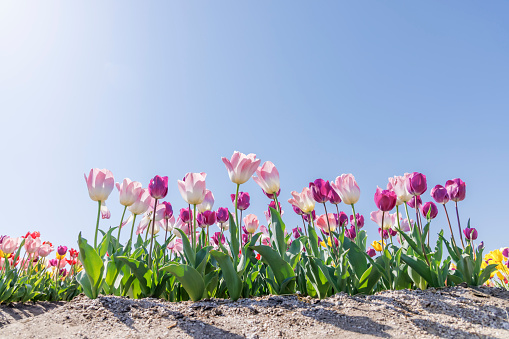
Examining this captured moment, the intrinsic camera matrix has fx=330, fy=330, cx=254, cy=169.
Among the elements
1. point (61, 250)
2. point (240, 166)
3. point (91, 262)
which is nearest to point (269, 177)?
point (240, 166)

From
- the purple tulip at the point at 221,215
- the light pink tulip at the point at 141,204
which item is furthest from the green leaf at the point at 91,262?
the purple tulip at the point at 221,215

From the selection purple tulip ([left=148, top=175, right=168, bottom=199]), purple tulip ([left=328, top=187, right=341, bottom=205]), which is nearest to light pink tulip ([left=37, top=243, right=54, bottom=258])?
purple tulip ([left=148, top=175, right=168, bottom=199])

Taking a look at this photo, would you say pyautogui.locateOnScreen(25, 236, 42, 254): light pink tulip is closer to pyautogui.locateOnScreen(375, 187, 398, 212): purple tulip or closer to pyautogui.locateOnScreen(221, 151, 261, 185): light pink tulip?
pyautogui.locateOnScreen(221, 151, 261, 185): light pink tulip

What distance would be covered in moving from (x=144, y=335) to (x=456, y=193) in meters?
3.07

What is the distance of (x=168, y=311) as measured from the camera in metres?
2.19

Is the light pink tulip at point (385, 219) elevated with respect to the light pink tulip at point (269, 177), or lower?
lower

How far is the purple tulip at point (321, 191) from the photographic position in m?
3.03

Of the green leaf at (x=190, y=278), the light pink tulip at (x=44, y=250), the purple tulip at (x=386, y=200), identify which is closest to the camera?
the green leaf at (x=190, y=278)

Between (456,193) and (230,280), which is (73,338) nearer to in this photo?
(230,280)

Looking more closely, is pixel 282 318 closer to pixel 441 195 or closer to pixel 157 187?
pixel 157 187

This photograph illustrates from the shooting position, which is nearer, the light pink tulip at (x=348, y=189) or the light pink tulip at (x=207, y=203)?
the light pink tulip at (x=348, y=189)

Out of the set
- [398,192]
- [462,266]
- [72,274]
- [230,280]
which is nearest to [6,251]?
[72,274]

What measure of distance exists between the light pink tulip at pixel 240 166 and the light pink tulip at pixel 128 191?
842 millimetres

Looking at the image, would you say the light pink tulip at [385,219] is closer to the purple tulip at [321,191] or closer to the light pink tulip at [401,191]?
the light pink tulip at [401,191]
